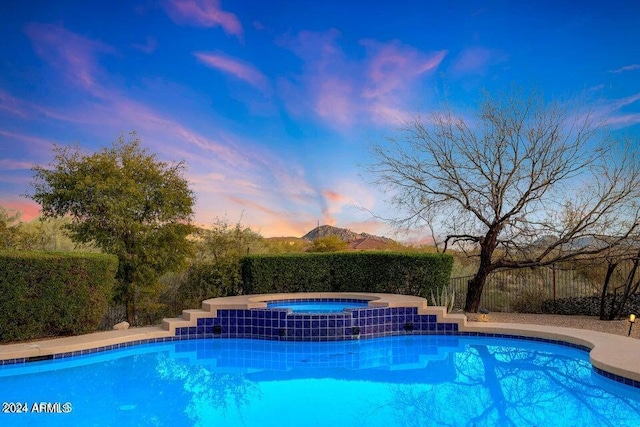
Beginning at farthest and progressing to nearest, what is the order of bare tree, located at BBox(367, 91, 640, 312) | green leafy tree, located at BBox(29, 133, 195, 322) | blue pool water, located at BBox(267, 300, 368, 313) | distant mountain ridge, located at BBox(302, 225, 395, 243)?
distant mountain ridge, located at BBox(302, 225, 395, 243) → bare tree, located at BBox(367, 91, 640, 312) → blue pool water, located at BBox(267, 300, 368, 313) → green leafy tree, located at BBox(29, 133, 195, 322)

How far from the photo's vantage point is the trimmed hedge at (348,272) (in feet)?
47.9

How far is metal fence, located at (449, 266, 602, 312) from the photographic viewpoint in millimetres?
14695

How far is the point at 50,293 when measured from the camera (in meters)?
10.4

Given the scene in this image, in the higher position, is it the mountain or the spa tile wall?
the mountain

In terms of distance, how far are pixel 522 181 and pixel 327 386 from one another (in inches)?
358

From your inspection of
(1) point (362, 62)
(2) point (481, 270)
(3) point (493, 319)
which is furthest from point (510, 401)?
(1) point (362, 62)

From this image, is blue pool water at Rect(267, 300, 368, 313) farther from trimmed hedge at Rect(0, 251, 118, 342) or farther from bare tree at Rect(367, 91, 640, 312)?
trimmed hedge at Rect(0, 251, 118, 342)

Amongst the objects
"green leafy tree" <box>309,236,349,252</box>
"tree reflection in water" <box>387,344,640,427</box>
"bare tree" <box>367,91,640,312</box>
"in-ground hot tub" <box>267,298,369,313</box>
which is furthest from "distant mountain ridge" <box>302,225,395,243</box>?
"tree reflection in water" <box>387,344,640,427</box>

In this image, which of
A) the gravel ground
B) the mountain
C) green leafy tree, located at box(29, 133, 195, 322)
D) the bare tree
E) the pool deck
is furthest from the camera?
the mountain

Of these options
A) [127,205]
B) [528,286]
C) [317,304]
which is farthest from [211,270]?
[528,286]

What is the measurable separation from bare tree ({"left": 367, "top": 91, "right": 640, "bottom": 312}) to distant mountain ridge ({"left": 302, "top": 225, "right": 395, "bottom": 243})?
1006cm

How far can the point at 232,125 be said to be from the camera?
57.1ft

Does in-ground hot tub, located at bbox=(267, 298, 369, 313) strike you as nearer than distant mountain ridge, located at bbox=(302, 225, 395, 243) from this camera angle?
Yes

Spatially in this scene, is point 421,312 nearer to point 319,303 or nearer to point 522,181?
point 319,303
